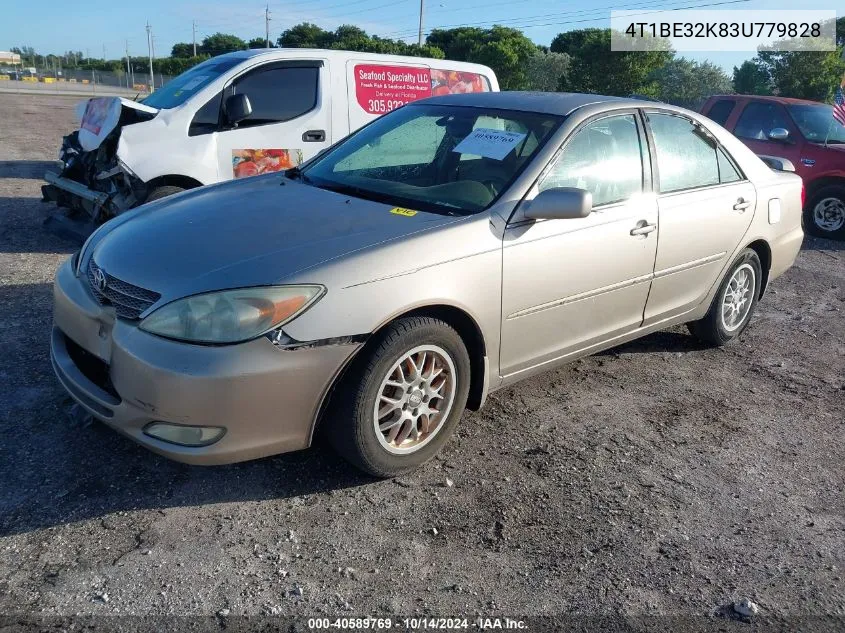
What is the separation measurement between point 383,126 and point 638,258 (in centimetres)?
171

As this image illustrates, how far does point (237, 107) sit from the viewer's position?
259 inches

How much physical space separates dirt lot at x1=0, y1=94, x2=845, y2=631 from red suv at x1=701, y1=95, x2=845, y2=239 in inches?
242

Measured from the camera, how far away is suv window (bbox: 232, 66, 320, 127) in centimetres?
684

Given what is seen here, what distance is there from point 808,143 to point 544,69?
31.3 meters

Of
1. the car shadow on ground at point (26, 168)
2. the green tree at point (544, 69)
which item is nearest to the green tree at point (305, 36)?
the green tree at point (544, 69)

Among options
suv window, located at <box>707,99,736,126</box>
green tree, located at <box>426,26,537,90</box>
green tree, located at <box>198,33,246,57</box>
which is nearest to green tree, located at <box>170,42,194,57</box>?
green tree, located at <box>198,33,246,57</box>

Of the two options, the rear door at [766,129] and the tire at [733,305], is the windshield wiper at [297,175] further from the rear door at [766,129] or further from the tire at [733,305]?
the rear door at [766,129]

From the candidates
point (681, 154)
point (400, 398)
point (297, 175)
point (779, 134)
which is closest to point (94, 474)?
point (400, 398)

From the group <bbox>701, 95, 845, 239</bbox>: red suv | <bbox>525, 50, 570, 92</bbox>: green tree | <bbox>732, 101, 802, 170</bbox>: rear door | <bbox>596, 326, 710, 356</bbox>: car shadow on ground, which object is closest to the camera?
<bbox>596, 326, 710, 356</bbox>: car shadow on ground

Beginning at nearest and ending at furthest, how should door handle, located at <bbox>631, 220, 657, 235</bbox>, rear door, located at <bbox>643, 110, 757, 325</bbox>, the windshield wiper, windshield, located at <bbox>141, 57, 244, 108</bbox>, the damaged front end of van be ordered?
door handle, located at <bbox>631, 220, 657, 235</bbox> < the windshield wiper < rear door, located at <bbox>643, 110, 757, 325</bbox> < the damaged front end of van < windshield, located at <bbox>141, 57, 244, 108</bbox>

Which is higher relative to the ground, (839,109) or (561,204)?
(839,109)

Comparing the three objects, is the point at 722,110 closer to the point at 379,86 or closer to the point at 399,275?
the point at 379,86

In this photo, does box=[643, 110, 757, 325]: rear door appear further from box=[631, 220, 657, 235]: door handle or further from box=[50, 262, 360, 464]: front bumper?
box=[50, 262, 360, 464]: front bumper

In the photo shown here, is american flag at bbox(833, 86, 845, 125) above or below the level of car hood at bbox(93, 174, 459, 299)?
above
